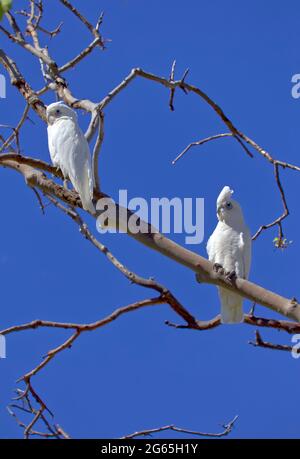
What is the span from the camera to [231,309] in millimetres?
3531

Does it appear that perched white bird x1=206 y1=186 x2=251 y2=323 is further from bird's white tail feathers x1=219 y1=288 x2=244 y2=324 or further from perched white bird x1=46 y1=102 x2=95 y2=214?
perched white bird x1=46 y1=102 x2=95 y2=214

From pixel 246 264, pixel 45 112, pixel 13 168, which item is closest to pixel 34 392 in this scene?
pixel 13 168

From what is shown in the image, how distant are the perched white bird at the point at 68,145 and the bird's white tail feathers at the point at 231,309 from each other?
41.7 inches

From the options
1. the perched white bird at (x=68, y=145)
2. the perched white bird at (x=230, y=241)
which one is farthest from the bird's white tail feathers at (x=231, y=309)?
the perched white bird at (x=68, y=145)

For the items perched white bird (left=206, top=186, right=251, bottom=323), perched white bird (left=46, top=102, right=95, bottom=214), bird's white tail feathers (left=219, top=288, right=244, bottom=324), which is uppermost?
perched white bird (left=46, top=102, right=95, bottom=214)

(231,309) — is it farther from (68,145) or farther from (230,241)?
(68,145)

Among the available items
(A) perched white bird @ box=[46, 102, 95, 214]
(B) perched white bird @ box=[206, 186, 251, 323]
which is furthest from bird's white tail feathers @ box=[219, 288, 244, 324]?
(A) perched white bird @ box=[46, 102, 95, 214]

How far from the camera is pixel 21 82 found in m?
4.05

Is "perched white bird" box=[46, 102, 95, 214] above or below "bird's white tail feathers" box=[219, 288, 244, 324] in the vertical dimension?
above

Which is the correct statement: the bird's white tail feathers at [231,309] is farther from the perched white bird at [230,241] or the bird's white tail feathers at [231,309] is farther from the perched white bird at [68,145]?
the perched white bird at [68,145]

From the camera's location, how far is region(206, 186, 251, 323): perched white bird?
389cm

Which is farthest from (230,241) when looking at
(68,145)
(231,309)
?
(68,145)

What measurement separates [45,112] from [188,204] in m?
1.22

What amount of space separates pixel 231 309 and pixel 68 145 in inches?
61.6
